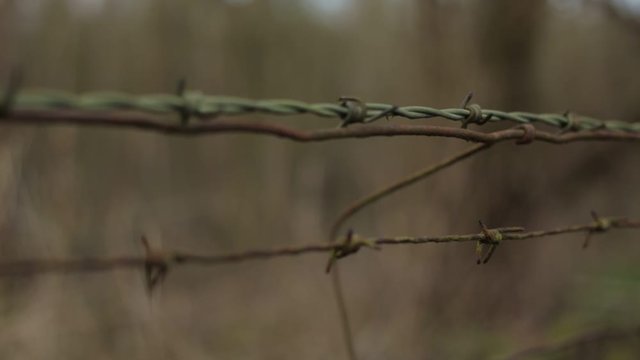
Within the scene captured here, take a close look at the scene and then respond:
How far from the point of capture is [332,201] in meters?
7.09

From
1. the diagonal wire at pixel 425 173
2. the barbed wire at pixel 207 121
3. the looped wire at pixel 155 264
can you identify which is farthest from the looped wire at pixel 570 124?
the looped wire at pixel 155 264

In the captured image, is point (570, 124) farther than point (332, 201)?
No

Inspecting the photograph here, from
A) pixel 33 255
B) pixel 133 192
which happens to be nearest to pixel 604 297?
pixel 33 255

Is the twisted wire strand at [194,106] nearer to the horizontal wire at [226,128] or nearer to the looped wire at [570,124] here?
the horizontal wire at [226,128]

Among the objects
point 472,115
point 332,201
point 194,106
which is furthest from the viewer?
point 332,201

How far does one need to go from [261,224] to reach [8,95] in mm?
6030

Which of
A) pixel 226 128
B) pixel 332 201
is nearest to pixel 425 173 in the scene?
pixel 226 128

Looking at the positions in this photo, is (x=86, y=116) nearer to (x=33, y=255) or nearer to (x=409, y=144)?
(x=33, y=255)

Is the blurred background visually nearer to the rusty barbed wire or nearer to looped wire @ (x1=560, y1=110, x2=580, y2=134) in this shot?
looped wire @ (x1=560, y1=110, x2=580, y2=134)

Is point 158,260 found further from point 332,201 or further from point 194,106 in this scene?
point 332,201

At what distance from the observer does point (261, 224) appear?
6613 mm

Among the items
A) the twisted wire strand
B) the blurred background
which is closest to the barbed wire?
the twisted wire strand

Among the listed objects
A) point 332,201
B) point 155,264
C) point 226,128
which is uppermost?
point 332,201

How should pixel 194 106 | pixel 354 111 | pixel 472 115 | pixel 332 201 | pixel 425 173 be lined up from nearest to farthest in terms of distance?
pixel 194 106, pixel 354 111, pixel 472 115, pixel 425 173, pixel 332 201
